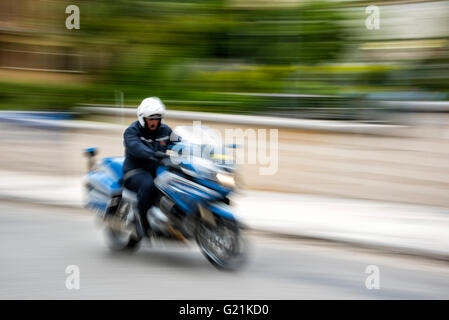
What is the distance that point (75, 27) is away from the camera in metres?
14.1

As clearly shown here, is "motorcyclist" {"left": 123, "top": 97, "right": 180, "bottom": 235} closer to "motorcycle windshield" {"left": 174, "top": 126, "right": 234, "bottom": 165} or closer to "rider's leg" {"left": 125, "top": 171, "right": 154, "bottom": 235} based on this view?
"rider's leg" {"left": 125, "top": 171, "right": 154, "bottom": 235}

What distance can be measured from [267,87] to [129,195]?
219 inches

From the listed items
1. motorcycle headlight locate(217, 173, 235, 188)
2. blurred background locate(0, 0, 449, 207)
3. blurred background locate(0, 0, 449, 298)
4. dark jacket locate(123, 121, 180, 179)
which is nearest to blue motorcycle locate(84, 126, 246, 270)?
motorcycle headlight locate(217, 173, 235, 188)

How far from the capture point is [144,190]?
21.0ft

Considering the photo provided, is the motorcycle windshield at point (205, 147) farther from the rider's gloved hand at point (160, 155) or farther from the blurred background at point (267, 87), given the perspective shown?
the blurred background at point (267, 87)

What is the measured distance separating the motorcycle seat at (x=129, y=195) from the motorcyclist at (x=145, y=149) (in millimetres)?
60

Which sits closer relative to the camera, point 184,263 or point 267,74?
point 184,263

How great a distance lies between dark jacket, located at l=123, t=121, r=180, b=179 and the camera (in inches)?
255

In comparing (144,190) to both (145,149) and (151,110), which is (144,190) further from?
(151,110)

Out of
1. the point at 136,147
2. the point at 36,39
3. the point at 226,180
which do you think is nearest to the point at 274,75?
the point at 136,147

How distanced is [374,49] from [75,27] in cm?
672

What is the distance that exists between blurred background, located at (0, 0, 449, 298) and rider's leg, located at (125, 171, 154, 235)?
2.61 m
